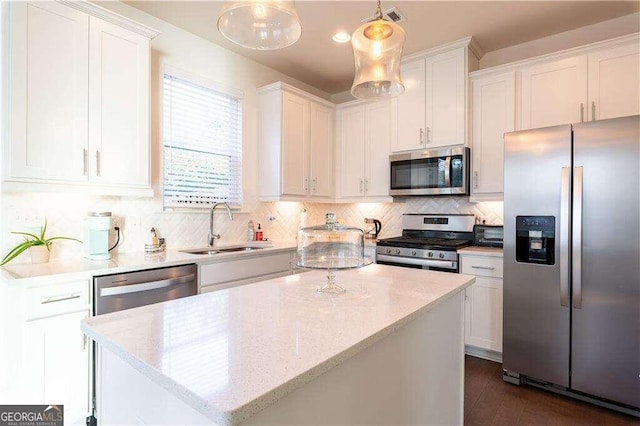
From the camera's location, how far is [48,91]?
6.57ft

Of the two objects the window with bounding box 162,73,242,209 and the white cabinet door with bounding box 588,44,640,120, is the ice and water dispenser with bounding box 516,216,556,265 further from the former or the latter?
the window with bounding box 162,73,242,209

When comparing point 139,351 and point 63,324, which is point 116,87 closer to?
point 63,324

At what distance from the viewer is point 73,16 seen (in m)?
2.09

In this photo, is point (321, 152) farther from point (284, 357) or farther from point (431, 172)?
point (284, 357)

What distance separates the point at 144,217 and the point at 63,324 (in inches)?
42.5

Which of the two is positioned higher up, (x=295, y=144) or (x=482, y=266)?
(x=295, y=144)

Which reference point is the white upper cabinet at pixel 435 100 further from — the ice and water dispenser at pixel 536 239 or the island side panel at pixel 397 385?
the island side panel at pixel 397 385

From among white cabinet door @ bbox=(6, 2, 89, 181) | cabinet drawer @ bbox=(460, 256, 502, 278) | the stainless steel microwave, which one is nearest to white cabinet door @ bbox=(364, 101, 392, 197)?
the stainless steel microwave

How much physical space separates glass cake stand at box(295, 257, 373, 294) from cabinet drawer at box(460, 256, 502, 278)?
1.72m

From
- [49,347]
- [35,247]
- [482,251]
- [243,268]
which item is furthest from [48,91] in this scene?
[482,251]

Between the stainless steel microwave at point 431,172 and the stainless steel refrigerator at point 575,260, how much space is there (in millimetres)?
645

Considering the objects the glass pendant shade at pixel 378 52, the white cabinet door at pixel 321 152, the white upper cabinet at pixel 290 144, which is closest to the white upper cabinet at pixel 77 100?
the white upper cabinet at pixel 290 144

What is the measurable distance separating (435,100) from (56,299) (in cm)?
330

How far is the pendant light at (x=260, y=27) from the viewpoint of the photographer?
53.7 inches
